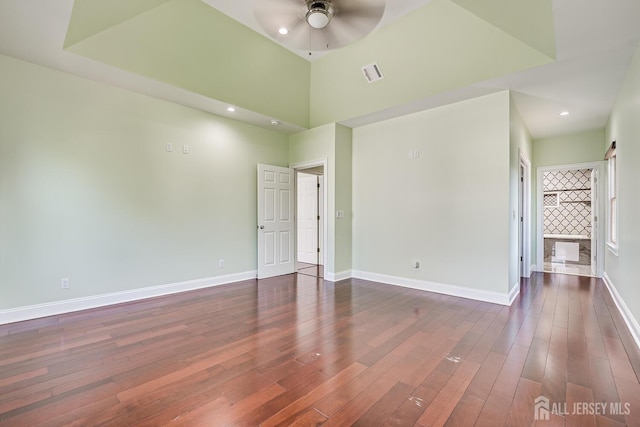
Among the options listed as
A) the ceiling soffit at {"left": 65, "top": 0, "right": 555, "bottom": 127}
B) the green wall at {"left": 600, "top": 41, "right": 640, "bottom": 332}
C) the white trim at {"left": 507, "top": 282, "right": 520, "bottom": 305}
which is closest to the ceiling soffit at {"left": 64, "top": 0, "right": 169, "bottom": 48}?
the ceiling soffit at {"left": 65, "top": 0, "right": 555, "bottom": 127}

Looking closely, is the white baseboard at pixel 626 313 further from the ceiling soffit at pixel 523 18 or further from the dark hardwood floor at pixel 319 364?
the ceiling soffit at pixel 523 18

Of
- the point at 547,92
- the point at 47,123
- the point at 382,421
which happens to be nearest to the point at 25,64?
the point at 47,123

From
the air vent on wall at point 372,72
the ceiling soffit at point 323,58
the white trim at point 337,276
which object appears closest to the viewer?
the ceiling soffit at point 323,58

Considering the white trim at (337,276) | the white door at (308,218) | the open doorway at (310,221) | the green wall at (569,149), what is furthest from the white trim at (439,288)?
the green wall at (569,149)

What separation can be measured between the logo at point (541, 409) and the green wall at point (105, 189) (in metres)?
4.20

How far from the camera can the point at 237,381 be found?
2027 millimetres

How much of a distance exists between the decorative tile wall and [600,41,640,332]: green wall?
4993 millimetres

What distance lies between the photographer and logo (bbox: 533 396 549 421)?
1.66 meters

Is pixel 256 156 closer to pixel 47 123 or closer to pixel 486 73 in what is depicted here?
pixel 47 123

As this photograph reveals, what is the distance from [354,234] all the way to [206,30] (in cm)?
373

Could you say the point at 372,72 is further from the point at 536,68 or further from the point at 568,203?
the point at 568,203

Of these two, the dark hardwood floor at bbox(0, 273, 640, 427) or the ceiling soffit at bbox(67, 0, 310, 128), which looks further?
the ceiling soffit at bbox(67, 0, 310, 128)

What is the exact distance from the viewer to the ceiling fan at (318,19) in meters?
1.82

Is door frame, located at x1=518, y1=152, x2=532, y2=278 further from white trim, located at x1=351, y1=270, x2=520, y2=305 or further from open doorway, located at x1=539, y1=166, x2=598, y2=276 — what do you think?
open doorway, located at x1=539, y1=166, x2=598, y2=276
